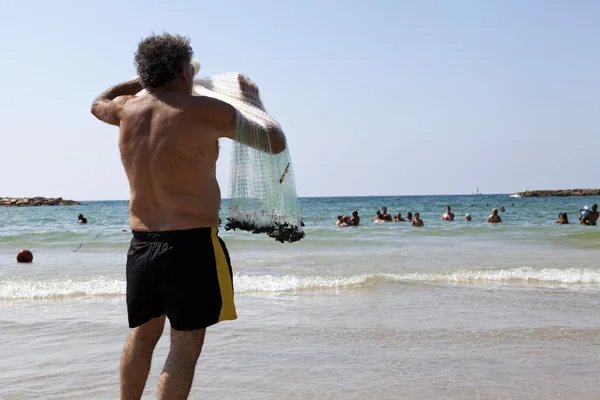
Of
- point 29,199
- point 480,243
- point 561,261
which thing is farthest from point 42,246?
point 29,199

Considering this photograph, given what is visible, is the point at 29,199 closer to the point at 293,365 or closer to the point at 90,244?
the point at 90,244

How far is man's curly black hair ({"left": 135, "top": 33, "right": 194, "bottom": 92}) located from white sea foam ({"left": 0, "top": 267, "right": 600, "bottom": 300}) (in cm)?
594

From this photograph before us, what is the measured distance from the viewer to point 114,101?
3061 millimetres

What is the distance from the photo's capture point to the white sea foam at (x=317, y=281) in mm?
8516

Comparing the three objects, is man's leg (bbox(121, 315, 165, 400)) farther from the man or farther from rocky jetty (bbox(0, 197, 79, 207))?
rocky jetty (bbox(0, 197, 79, 207))

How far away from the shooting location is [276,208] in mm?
3203

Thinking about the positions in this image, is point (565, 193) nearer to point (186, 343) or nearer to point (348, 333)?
point (348, 333)

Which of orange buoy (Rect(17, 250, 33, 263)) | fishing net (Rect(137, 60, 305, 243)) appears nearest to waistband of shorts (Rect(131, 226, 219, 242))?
fishing net (Rect(137, 60, 305, 243))

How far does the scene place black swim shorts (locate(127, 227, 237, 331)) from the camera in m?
2.75

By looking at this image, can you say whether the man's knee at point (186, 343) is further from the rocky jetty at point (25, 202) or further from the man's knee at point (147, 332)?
the rocky jetty at point (25, 202)

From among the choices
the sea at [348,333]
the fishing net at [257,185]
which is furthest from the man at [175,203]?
the sea at [348,333]

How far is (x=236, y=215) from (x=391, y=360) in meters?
2.32

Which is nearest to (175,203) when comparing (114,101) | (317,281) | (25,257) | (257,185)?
(257,185)

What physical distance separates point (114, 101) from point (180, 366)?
1.25 metres
